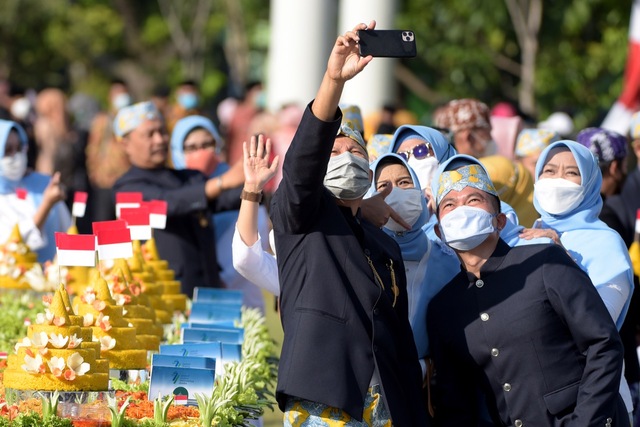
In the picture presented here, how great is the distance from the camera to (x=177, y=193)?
7.67m

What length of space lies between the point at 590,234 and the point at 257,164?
1441mm

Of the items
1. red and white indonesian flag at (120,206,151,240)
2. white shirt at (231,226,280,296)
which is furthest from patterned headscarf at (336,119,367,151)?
red and white indonesian flag at (120,206,151,240)

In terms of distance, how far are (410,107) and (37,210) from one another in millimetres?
16380

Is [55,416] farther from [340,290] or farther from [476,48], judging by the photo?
[476,48]

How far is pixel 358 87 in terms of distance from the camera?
1755 centimetres

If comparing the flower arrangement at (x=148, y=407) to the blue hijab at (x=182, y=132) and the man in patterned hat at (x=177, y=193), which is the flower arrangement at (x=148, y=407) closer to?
the man in patterned hat at (x=177, y=193)

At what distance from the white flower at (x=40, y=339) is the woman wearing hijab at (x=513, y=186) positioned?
2.74m

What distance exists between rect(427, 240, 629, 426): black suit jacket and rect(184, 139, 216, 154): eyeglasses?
13.1 feet

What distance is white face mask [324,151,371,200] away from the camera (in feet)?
14.3

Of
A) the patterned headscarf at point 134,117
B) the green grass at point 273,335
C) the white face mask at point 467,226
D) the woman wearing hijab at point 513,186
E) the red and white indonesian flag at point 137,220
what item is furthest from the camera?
the green grass at point 273,335

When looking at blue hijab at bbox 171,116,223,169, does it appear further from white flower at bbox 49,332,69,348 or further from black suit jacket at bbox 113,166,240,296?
white flower at bbox 49,332,69,348

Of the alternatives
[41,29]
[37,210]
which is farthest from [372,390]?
[41,29]

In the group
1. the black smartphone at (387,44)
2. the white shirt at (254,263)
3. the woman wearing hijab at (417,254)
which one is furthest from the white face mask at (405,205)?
the black smartphone at (387,44)

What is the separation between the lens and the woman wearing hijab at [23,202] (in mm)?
7996
